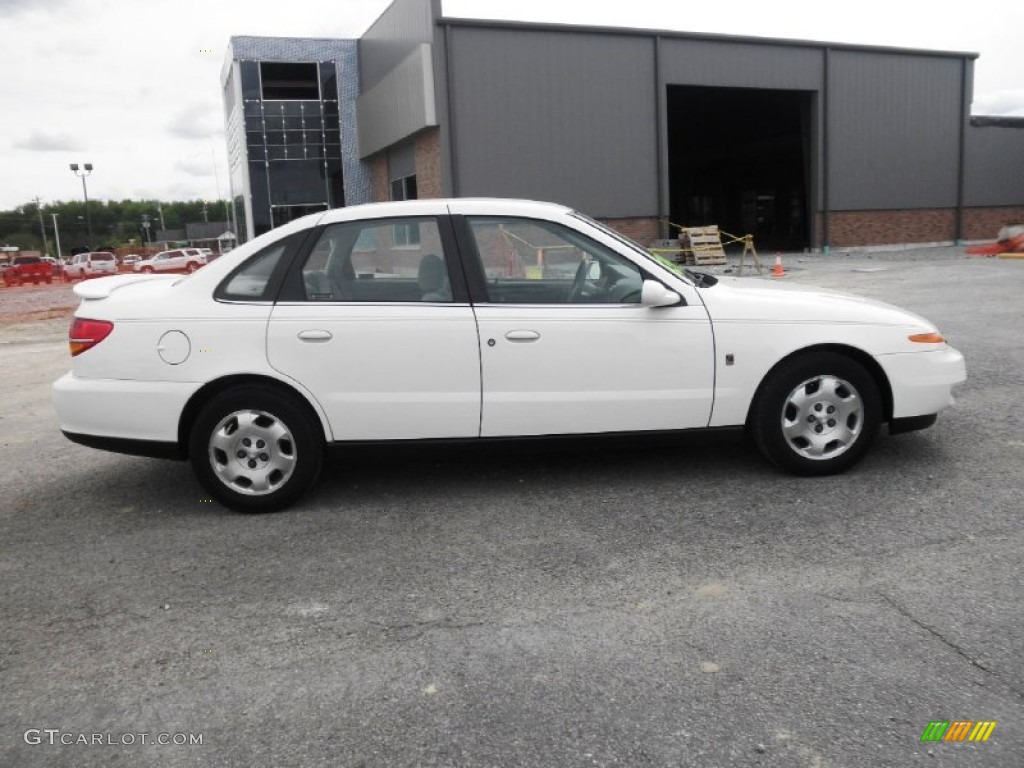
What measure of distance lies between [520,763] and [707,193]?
1970 inches

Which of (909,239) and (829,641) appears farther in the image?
(909,239)

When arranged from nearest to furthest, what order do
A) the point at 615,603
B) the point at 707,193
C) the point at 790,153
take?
the point at 615,603 → the point at 790,153 → the point at 707,193

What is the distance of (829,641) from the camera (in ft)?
10.4

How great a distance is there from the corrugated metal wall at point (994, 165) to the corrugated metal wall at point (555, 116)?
1301cm

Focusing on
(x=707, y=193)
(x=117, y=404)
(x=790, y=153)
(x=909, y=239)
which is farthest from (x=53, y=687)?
(x=707, y=193)

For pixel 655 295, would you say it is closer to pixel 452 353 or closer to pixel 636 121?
pixel 452 353

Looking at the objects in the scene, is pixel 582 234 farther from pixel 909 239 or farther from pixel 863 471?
pixel 909 239

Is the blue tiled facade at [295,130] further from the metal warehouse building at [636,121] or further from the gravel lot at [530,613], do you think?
the gravel lot at [530,613]

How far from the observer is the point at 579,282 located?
492 cm

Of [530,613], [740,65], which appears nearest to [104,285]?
[530,613]

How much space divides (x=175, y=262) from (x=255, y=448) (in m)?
40.7

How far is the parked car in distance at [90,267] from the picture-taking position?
138ft

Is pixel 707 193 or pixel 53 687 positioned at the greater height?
pixel 707 193

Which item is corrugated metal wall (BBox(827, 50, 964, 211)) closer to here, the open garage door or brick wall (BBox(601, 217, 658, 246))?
the open garage door
